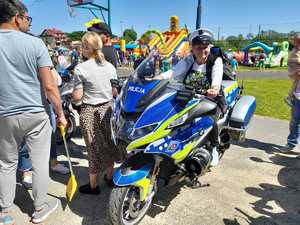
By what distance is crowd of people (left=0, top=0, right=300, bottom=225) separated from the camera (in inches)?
94.0

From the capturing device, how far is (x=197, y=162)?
9.11 ft

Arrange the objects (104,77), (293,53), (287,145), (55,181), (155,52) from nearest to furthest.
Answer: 1. (155,52)
2. (104,77)
3. (55,181)
4. (293,53)
5. (287,145)

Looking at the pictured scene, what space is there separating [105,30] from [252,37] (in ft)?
114

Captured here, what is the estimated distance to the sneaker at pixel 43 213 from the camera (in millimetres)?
2834

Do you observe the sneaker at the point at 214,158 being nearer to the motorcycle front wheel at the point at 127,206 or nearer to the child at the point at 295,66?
the motorcycle front wheel at the point at 127,206

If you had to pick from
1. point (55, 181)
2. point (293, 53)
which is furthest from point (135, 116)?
point (293, 53)

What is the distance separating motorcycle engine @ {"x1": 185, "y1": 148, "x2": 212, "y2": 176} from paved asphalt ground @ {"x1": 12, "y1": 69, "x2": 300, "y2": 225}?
0.51 metres

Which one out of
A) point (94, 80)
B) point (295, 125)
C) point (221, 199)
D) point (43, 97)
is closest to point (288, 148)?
point (295, 125)

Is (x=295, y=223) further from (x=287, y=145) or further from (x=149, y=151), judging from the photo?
(x=287, y=145)

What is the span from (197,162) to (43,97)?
5.53 ft

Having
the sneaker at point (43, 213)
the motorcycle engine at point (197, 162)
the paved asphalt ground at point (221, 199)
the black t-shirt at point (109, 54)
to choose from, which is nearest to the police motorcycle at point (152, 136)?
the motorcycle engine at point (197, 162)

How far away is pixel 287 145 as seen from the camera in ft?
15.4

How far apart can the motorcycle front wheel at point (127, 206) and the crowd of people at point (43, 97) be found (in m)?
0.73

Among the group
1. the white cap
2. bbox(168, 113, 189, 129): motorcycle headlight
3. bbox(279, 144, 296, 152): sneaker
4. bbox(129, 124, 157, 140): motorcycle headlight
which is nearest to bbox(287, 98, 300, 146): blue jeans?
bbox(279, 144, 296, 152): sneaker
